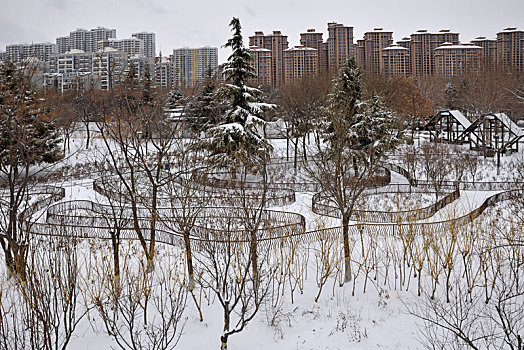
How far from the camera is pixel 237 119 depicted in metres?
26.9

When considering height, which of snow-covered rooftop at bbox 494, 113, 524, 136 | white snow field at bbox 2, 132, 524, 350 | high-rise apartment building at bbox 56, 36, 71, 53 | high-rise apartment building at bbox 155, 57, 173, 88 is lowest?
white snow field at bbox 2, 132, 524, 350

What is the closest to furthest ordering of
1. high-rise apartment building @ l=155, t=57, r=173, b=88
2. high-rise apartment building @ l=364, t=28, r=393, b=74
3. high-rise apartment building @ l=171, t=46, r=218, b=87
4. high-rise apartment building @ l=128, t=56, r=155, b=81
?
high-rise apartment building @ l=155, t=57, r=173, b=88 < high-rise apartment building @ l=128, t=56, r=155, b=81 < high-rise apartment building @ l=364, t=28, r=393, b=74 < high-rise apartment building @ l=171, t=46, r=218, b=87

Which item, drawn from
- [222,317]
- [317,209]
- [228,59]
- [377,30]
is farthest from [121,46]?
[222,317]

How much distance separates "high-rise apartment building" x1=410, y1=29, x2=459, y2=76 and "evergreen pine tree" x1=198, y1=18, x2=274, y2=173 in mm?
88872

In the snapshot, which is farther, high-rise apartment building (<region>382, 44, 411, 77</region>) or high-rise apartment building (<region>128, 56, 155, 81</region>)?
high-rise apartment building (<region>382, 44, 411, 77</region>)

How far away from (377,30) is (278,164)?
284 ft

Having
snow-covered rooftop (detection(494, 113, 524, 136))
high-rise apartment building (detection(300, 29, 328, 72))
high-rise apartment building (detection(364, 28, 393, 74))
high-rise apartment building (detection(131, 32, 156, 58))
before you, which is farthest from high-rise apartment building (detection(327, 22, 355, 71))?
snow-covered rooftop (detection(494, 113, 524, 136))

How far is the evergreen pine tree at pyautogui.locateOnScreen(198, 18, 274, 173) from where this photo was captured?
2581cm

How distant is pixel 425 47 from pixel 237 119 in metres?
98.2

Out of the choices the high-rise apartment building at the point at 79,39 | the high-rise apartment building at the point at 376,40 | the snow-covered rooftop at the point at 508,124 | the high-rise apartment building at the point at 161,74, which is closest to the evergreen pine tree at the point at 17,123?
the high-rise apartment building at the point at 161,74

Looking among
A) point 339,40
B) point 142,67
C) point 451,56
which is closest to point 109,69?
point 142,67

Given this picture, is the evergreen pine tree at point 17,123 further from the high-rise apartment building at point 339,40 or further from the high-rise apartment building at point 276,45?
the high-rise apartment building at point 339,40

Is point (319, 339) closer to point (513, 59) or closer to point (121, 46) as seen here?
point (121, 46)

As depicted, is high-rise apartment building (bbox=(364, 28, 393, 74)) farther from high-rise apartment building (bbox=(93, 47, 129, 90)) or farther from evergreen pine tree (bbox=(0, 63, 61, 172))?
high-rise apartment building (bbox=(93, 47, 129, 90))
